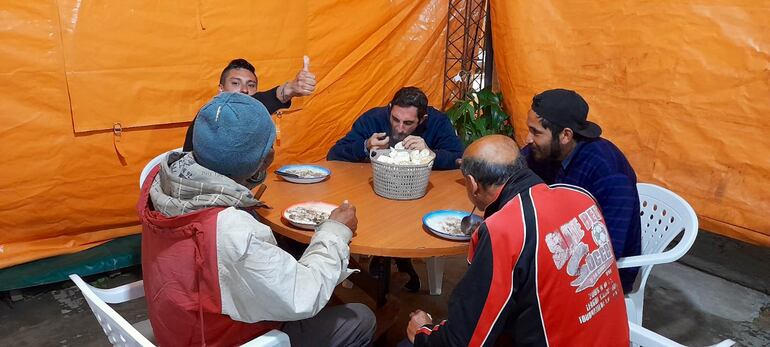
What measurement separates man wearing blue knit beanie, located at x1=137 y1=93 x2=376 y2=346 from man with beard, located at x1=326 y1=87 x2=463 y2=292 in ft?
4.26

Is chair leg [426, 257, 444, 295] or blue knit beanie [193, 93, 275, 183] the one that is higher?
blue knit beanie [193, 93, 275, 183]

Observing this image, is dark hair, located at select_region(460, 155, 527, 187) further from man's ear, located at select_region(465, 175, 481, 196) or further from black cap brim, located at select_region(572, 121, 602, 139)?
black cap brim, located at select_region(572, 121, 602, 139)

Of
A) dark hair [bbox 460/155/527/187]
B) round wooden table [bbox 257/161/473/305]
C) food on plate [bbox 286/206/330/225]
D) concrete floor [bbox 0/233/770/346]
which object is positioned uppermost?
dark hair [bbox 460/155/527/187]

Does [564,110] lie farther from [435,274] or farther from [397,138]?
[435,274]

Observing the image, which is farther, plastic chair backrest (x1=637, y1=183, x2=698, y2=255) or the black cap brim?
plastic chair backrest (x1=637, y1=183, x2=698, y2=255)

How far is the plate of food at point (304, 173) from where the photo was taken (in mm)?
2605

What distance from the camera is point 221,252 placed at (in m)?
1.38

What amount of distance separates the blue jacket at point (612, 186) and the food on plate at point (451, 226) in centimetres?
53

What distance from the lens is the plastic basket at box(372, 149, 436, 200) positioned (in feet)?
7.64

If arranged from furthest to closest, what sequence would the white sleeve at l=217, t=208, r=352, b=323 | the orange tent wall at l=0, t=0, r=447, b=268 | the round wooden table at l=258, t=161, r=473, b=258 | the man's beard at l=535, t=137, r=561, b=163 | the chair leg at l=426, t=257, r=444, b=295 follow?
1. the chair leg at l=426, t=257, r=444, b=295
2. the orange tent wall at l=0, t=0, r=447, b=268
3. the man's beard at l=535, t=137, r=561, b=163
4. the round wooden table at l=258, t=161, r=473, b=258
5. the white sleeve at l=217, t=208, r=352, b=323

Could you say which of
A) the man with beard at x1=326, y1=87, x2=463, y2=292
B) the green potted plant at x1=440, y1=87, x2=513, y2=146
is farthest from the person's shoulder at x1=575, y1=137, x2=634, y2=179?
the green potted plant at x1=440, y1=87, x2=513, y2=146

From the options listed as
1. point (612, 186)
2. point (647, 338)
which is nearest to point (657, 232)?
point (612, 186)

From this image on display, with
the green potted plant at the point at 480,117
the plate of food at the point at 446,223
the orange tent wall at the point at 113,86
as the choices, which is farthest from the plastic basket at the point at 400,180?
the green potted plant at the point at 480,117

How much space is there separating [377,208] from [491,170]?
742mm
